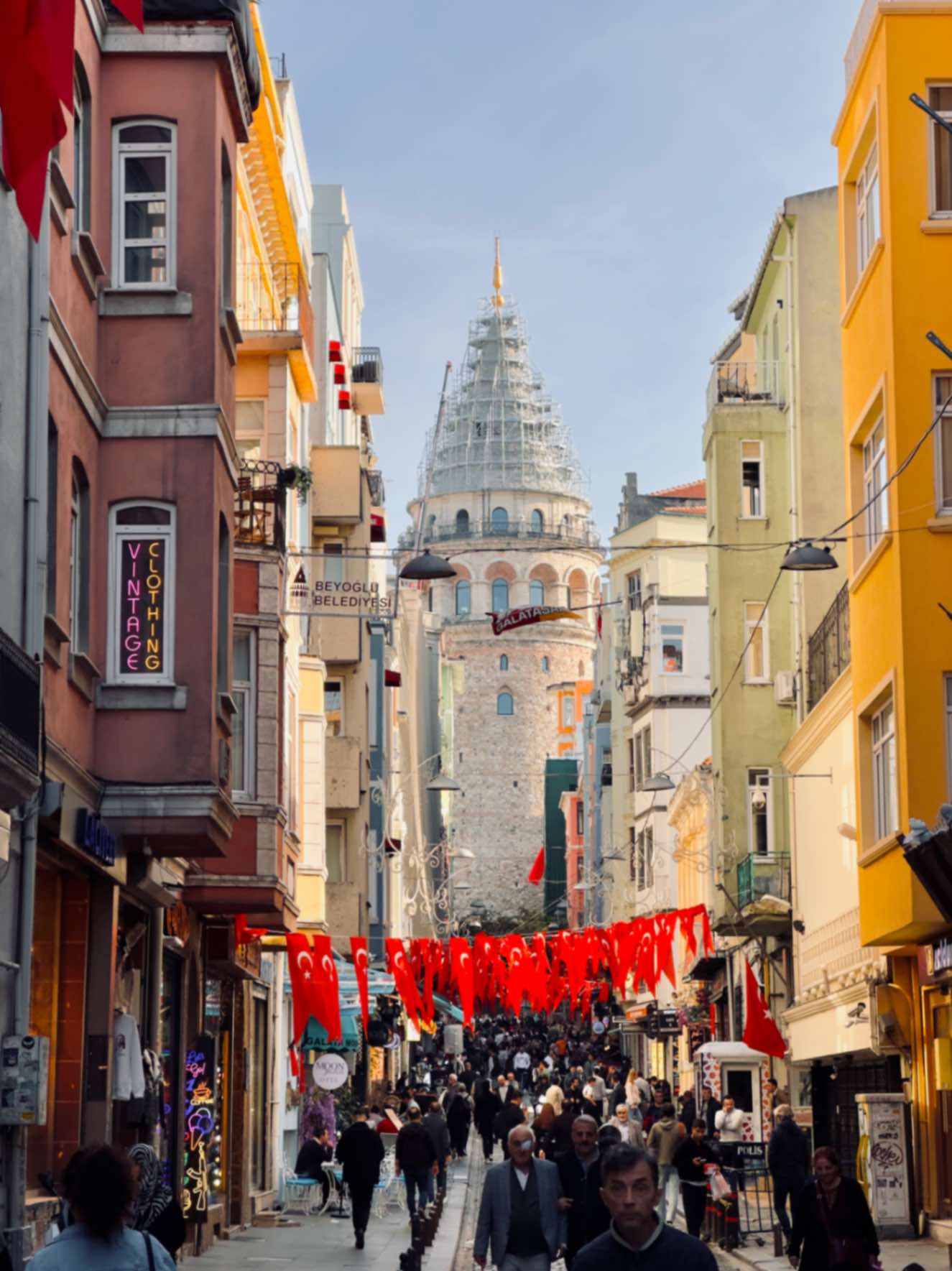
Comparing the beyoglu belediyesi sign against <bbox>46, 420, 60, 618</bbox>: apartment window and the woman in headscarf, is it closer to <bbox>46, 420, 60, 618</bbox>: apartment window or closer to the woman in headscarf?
<bbox>46, 420, 60, 618</bbox>: apartment window

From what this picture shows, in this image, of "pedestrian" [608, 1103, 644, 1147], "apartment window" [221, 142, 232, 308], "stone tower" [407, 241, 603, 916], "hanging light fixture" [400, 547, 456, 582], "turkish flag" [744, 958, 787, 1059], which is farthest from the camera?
"stone tower" [407, 241, 603, 916]

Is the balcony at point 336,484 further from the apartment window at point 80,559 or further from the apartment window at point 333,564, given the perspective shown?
the apartment window at point 80,559

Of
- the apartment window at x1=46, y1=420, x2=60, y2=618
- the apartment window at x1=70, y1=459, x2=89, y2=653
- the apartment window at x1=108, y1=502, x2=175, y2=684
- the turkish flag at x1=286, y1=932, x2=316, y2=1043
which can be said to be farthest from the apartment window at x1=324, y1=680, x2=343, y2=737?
the apartment window at x1=46, y1=420, x2=60, y2=618

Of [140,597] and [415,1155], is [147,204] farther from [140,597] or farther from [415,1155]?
[415,1155]

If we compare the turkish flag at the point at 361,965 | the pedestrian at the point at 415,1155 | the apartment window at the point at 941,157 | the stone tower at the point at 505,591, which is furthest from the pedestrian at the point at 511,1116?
the stone tower at the point at 505,591

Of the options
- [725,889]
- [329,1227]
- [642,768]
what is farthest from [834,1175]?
[642,768]

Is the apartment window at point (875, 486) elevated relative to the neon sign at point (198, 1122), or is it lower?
elevated

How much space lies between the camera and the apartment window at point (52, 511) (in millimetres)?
15828

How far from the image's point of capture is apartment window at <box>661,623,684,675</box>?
219ft

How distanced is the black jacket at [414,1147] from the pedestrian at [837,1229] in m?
16.6

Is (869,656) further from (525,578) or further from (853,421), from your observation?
(525,578)

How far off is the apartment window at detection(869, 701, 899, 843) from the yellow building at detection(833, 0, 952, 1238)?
3 cm

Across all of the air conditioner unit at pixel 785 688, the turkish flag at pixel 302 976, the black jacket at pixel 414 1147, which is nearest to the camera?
the black jacket at pixel 414 1147

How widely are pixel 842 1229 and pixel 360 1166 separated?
15054 millimetres
